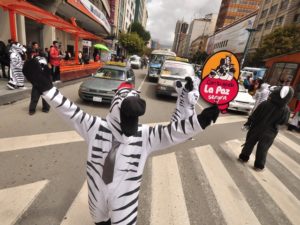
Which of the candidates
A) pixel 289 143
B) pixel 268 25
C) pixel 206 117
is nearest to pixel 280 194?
pixel 206 117

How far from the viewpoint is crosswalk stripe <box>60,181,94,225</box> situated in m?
2.64

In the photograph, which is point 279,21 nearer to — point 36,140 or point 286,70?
point 286,70

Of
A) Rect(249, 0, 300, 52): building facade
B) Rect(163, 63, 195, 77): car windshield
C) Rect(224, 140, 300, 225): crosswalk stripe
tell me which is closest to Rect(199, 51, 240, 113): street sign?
Rect(224, 140, 300, 225): crosswalk stripe

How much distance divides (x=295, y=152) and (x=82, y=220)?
633cm

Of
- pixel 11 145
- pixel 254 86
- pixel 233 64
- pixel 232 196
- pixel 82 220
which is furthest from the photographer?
pixel 254 86

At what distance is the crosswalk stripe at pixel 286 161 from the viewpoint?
498 centimetres

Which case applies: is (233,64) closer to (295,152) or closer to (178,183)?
(178,183)

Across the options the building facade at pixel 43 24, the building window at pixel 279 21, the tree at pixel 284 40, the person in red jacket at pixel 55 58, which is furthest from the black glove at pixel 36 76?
the building window at pixel 279 21

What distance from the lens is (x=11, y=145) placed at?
4320mm

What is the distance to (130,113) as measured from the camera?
1415mm

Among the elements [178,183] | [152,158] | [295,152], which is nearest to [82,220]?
[178,183]

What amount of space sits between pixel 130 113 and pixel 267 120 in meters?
4.00

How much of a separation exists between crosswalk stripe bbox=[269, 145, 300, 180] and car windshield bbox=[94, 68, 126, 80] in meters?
6.28

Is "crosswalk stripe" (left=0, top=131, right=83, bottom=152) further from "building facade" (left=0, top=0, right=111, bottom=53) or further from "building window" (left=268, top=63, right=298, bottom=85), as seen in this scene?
"building window" (left=268, top=63, right=298, bottom=85)
